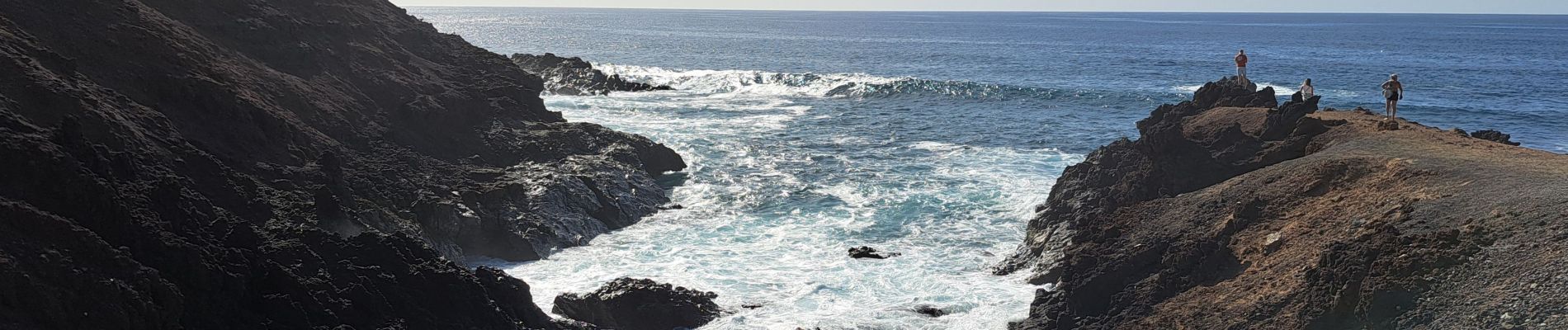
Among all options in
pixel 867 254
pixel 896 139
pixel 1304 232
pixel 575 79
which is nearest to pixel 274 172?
pixel 867 254

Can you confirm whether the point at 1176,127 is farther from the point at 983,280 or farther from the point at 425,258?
the point at 425,258

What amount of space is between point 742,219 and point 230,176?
10932 millimetres

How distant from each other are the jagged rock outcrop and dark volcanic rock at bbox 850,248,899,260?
32.0 metres

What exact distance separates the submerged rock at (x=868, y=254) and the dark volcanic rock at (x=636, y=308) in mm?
4541

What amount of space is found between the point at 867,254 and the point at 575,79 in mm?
35695

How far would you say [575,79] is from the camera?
54906mm

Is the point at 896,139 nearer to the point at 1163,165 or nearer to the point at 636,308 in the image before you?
the point at 1163,165

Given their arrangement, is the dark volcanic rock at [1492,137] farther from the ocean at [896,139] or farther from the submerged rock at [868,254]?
the submerged rock at [868,254]

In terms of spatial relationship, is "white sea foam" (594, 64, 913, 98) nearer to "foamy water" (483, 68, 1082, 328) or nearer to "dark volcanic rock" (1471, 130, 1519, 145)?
"foamy water" (483, 68, 1082, 328)

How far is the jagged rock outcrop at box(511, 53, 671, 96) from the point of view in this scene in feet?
173

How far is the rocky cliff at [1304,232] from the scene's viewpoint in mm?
13445

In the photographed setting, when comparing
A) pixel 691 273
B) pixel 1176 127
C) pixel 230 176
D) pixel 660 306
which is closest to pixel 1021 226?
pixel 1176 127

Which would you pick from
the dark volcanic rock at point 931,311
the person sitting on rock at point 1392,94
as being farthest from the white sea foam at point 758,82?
the dark volcanic rock at point 931,311

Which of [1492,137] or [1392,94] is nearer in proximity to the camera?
[1492,137]
